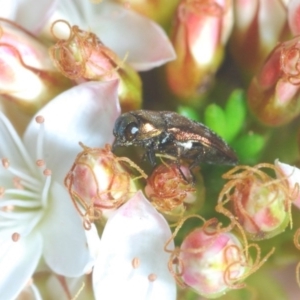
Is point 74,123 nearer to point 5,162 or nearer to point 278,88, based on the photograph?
point 5,162

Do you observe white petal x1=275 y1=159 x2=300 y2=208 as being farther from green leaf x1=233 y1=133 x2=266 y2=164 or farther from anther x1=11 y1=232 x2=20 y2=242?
anther x1=11 y1=232 x2=20 y2=242

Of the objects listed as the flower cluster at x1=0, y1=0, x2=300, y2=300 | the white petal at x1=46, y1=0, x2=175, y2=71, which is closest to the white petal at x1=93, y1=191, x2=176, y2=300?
the flower cluster at x1=0, y1=0, x2=300, y2=300

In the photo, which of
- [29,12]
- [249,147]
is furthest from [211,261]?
[29,12]

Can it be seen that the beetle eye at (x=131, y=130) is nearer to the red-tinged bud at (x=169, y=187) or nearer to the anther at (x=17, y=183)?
the red-tinged bud at (x=169, y=187)

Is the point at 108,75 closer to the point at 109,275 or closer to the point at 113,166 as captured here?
the point at 113,166

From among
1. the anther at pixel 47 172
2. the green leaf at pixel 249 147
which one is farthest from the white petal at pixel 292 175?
the anther at pixel 47 172

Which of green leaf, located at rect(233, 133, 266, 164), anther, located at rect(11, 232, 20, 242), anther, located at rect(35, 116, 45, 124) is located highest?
anther, located at rect(35, 116, 45, 124)
